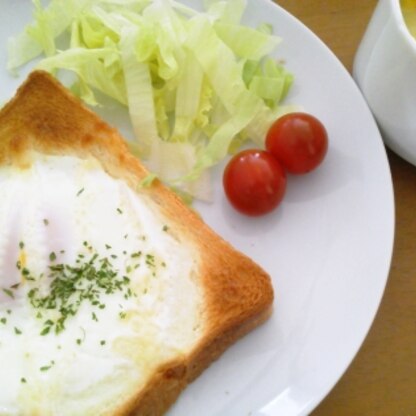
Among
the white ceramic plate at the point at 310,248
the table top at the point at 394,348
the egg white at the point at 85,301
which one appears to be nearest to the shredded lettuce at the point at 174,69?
the white ceramic plate at the point at 310,248

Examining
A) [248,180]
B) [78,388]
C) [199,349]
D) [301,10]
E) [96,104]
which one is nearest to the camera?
[78,388]

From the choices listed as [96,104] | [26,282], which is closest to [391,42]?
[96,104]

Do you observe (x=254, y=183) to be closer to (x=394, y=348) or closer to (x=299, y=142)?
(x=299, y=142)

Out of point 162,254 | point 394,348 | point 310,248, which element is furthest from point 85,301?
point 394,348

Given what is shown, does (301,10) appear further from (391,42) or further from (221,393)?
(221,393)

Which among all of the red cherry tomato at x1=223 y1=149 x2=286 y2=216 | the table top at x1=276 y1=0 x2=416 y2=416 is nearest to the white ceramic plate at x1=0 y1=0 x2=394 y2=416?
the red cherry tomato at x1=223 y1=149 x2=286 y2=216

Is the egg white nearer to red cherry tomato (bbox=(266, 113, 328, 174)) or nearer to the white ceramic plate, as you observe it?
the white ceramic plate
